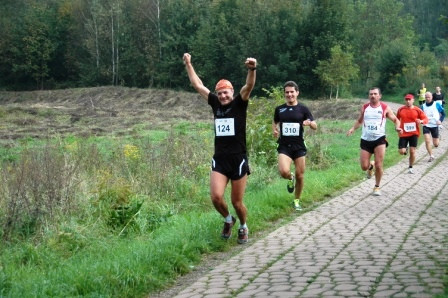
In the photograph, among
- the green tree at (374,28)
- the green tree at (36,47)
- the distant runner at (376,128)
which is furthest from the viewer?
the green tree at (36,47)

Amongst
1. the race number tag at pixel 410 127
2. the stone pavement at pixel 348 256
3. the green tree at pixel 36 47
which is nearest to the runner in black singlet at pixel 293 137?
the stone pavement at pixel 348 256

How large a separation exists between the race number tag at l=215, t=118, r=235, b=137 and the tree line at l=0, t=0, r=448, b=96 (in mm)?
43672

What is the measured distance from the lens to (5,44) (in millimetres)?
77812

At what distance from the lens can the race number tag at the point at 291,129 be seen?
10453mm

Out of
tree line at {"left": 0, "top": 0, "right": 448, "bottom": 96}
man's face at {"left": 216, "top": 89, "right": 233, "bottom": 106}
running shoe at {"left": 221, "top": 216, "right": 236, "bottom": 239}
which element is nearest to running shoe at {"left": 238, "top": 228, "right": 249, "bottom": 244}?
running shoe at {"left": 221, "top": 216, "right": 236, "bottom": 239}

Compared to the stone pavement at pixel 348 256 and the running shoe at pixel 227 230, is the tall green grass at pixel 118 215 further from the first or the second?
the stone pavement at pixel 348 256

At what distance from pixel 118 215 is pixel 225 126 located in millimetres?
2728

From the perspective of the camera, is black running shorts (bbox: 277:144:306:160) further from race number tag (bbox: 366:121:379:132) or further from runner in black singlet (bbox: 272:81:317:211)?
race number tag (bbox: 366:121:379:132)

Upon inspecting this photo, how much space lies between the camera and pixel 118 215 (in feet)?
30.7

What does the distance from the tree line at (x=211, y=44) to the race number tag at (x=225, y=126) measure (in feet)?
143

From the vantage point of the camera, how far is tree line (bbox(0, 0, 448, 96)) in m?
58.1

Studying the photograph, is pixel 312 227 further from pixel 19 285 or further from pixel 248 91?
pixel 19 285

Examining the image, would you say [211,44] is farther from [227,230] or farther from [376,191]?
[227,230]

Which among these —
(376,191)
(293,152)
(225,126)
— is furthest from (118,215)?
(376,191)
